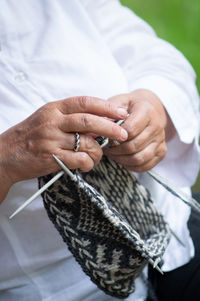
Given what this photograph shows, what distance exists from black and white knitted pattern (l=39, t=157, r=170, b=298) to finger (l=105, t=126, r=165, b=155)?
0.06 metres

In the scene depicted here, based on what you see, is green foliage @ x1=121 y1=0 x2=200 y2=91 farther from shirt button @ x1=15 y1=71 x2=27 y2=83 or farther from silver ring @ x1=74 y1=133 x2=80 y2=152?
silver ring @ x1=74 y1=133 x2=80 y2=152

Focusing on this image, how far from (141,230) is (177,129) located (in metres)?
0.24

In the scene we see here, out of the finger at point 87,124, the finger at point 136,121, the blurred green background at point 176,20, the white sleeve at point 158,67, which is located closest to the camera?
the finger at point 87,124

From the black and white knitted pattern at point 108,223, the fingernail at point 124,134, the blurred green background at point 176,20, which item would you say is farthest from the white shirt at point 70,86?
the blurred green background at point 176,20

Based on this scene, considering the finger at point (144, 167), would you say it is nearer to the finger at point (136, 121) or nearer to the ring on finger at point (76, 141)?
the finger at point (136, 121)

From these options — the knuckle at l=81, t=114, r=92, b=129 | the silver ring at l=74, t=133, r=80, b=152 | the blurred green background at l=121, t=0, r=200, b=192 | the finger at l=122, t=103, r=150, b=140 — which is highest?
the knuckle at l=81, t=114, r=92, b=129

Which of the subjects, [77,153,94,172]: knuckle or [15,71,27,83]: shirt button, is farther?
[15,71,27,83]: shirt button

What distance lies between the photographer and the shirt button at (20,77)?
1010mm

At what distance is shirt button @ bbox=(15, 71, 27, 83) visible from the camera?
1.01 meters

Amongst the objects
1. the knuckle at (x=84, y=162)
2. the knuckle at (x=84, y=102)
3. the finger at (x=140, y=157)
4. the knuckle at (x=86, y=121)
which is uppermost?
the knuckle at (x=84, y=102)

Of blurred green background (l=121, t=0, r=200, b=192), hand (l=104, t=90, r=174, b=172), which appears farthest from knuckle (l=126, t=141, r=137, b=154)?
blurred green background (l=121, t=0, r=200, b=192)

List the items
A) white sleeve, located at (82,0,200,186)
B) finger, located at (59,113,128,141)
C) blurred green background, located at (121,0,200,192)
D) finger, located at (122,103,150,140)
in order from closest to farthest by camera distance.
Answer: finger, located at (59,113,128,141)
finger, located at (122,103,150,140)
white sleeve, located at (82,0,200,186)
blurred green background, located at (121,0,200,192)

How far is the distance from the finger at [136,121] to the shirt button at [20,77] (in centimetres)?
23

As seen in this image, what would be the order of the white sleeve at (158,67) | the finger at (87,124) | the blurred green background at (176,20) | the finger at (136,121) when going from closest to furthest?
the finger at (87,124), the finger at (136,121), the white sleeve at (158,67), the blurred green background at (176,20)
